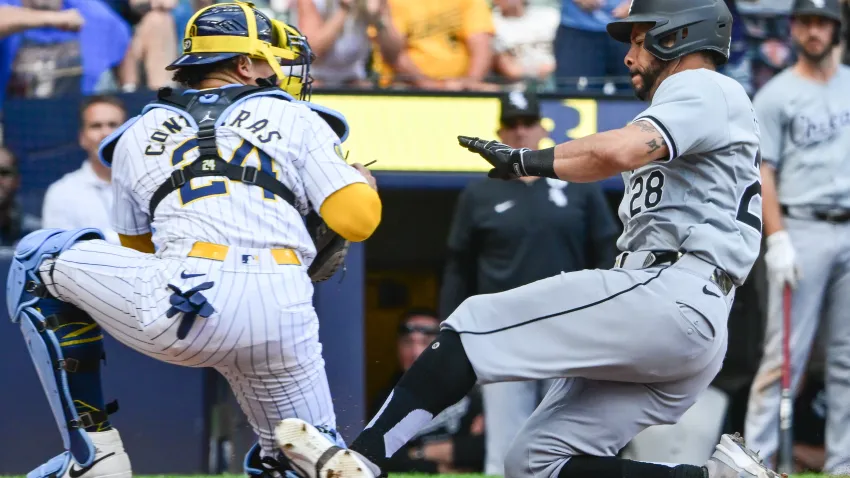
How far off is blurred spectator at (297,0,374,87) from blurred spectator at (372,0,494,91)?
0.35ft

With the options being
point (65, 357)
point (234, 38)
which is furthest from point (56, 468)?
point (234, 38)

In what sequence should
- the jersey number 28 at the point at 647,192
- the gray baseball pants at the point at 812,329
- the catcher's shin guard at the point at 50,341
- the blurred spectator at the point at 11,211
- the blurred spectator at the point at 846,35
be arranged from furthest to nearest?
the blurred spectator at the point at 846,35
the blurred spectator at the point at 11,211
the gray baseball pants at the point at 812,329
the catcher's shin guard at the point at 50,341
the jersey number 28 at the point at 647,192

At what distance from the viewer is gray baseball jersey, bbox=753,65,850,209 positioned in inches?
269

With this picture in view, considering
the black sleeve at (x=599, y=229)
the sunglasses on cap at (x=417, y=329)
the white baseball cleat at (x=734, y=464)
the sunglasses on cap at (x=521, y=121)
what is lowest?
the sunglasses on cap at (x=417, y=329)

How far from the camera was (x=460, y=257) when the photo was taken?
6.94 m

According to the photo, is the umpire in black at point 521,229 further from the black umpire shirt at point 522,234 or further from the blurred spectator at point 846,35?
the blurred spectator at point 846,35

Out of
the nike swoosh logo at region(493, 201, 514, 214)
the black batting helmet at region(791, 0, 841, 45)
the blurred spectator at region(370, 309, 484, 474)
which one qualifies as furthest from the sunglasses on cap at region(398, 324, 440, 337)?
the black batting helmet at region(791, 0, 841, 45)

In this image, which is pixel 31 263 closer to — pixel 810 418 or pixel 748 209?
pixel 748 209

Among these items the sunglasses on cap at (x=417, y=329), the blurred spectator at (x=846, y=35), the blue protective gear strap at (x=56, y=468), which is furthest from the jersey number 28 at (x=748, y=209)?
the blurred spectator at (x=846, y=35)

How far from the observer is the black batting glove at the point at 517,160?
3.68 meters

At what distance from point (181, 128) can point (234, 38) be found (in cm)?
37

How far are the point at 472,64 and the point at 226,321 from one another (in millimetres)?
4173

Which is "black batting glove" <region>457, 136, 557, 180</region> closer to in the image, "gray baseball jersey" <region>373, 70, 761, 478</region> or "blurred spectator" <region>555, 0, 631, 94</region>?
"gray baseball jersey" <region>373, 70, 761, 478</region>

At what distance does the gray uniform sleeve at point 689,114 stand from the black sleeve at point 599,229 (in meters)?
3.07
